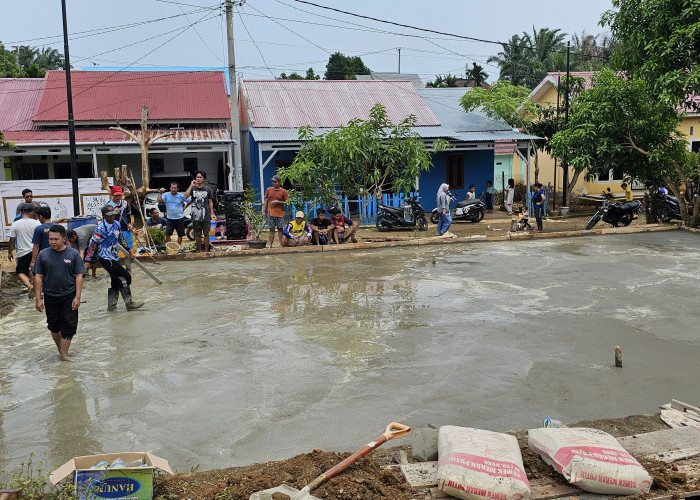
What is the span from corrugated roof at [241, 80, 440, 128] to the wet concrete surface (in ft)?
35.6

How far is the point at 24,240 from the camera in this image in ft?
32.8

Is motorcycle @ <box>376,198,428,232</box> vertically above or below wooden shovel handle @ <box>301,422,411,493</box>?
above

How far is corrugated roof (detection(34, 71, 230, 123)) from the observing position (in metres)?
22.6

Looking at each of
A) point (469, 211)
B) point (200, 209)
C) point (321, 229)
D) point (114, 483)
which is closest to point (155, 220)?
point (200, 209)

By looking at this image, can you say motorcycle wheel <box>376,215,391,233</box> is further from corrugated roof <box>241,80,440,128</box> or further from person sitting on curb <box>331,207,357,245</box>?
person sitting on curb <box>331,207,357,245</box>

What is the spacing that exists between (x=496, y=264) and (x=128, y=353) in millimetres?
6817

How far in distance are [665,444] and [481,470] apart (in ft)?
5.36

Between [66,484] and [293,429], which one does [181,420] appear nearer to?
[293,429]

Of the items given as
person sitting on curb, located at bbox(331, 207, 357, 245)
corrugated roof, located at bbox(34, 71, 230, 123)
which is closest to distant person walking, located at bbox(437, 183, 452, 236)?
person sitting on curb, located at bbox(331, 207, 357, 245)

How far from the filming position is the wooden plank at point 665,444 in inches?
178

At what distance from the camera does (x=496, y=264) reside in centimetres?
1185

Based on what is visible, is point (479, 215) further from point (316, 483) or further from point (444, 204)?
point (316, 483)

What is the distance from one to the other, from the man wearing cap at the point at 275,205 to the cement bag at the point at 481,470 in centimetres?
996

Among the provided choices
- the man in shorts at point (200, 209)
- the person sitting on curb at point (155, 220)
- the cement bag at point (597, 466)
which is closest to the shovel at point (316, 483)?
the cement bag at point (597, 466)
